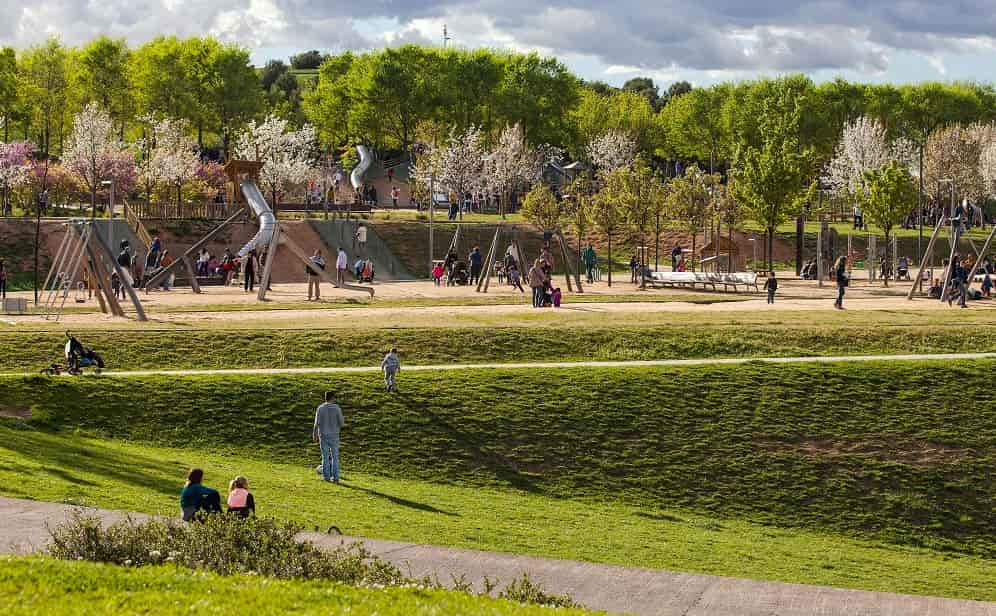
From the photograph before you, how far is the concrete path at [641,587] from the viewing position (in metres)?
14.0

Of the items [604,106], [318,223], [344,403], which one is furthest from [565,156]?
[344,403]

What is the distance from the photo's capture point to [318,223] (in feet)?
219

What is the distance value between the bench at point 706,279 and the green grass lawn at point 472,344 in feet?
54.3

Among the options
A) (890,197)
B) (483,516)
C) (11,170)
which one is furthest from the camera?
(11,170)

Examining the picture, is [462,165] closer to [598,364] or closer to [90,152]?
[90,152]

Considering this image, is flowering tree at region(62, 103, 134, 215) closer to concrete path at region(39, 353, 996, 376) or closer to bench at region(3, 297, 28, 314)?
bench at region(3, 297, 28, 314)

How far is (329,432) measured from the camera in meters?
21.8

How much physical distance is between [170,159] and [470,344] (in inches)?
1931

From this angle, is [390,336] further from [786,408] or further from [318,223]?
[318,223]

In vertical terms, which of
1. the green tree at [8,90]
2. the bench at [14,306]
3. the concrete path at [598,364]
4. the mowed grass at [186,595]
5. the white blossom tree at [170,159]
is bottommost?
the mowed grass at [186,595]

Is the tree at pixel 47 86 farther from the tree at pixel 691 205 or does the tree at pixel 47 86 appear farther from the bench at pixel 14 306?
the bench at pixel 14 306

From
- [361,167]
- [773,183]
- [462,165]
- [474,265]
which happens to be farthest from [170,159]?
[773,183]

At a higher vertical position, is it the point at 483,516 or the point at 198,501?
the point at 198,501

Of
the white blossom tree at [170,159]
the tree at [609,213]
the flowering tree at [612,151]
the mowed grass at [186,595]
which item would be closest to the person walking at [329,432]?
the mowed grass at [186,595]
